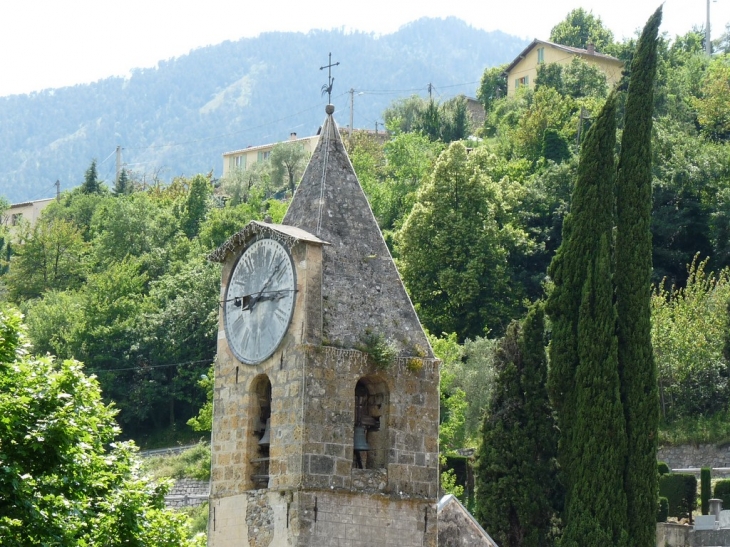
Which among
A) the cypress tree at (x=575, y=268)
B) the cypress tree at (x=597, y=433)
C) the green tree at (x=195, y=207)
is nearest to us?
the cypress tree at (x=597, y=433)

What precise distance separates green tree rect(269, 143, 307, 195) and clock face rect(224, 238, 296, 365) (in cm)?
7456

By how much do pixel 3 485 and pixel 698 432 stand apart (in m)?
36.2

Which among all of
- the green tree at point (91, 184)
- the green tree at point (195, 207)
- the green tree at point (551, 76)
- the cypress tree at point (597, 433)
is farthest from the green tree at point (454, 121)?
the cypress tree at point (597, 433)

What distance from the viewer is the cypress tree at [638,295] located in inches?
1667

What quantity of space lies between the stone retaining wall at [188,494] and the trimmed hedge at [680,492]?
17.1 m

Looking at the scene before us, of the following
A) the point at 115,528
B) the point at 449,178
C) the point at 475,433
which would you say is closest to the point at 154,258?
the point at 449,178

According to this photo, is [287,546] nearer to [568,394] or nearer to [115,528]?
[115,528]

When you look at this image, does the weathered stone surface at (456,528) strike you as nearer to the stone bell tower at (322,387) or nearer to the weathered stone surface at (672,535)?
the stone bell tower at (322,387)

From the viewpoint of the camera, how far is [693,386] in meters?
56.3

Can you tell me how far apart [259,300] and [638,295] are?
19.7 meters

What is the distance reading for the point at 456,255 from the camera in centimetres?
6550

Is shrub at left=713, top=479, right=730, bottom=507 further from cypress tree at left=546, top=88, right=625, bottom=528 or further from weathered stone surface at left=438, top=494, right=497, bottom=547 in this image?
weathered stone surface at left=438, top=494, right=497, bottom=547

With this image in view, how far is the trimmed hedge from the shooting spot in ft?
155

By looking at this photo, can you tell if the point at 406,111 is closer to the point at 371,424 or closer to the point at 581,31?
the point at 581,31
